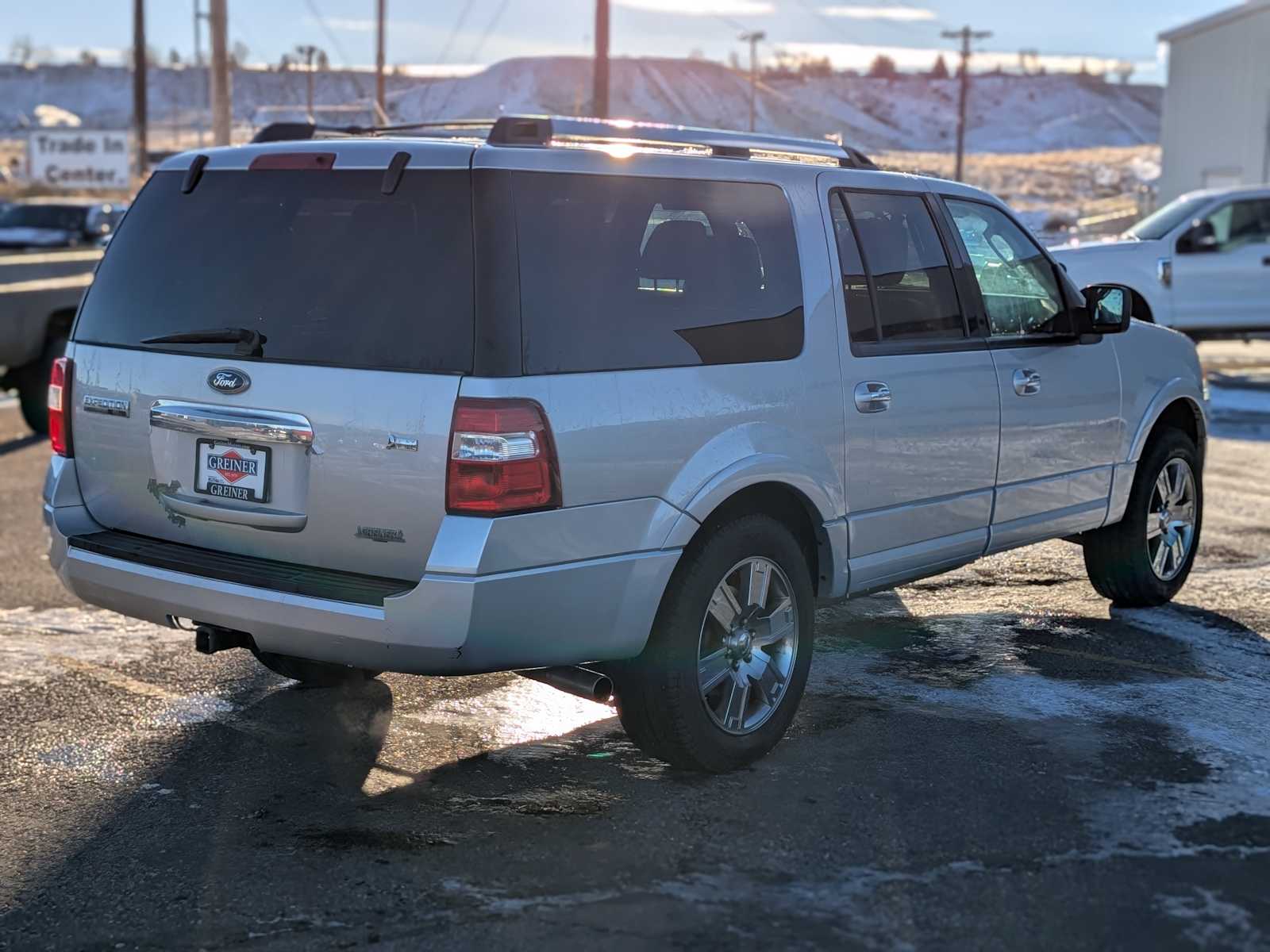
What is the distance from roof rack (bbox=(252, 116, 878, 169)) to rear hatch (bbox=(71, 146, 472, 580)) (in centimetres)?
32

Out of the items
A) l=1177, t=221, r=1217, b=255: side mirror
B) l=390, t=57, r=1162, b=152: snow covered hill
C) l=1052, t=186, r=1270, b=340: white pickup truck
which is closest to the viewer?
l=1052, t=186, r=1270, b=340: white pickup truck

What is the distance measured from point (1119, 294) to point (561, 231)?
122 inches

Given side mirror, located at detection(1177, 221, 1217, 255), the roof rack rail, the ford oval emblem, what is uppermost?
side mirror, located at detection(1177, 221, 1217, 255)

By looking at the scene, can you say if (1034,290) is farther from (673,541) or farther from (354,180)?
(354,180)

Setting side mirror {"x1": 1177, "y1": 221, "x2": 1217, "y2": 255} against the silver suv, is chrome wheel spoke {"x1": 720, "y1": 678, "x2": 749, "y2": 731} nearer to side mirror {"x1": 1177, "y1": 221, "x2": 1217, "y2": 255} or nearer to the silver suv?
the silver suv

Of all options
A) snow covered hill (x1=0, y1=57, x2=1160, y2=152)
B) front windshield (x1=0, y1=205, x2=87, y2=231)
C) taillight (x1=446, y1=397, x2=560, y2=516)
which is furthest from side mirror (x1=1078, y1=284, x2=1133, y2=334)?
snow covered hill (x1=0, y1=57, x2=1160, y2=152)

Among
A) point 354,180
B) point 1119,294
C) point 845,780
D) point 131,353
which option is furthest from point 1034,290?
point 131,353

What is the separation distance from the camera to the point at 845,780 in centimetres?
475

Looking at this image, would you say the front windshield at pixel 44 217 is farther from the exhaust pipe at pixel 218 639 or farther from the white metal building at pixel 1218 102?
the exhaust pipe at pixel 218 639

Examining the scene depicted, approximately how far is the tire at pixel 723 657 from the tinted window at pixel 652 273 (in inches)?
23.5

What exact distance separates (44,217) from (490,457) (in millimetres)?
26935

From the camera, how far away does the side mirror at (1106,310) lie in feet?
20.8

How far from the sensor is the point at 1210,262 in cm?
1742

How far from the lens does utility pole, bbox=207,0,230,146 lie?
20703 mm
